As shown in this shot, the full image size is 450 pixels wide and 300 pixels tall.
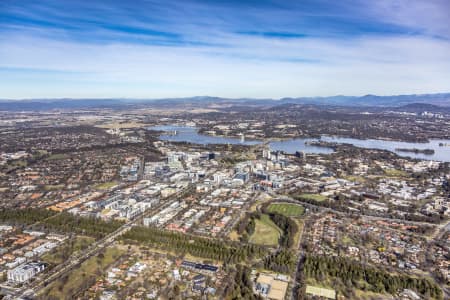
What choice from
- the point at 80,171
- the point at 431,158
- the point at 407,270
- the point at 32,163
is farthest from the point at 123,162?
the point at 431,158

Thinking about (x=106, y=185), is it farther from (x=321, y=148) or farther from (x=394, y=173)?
(x=321, y=148)

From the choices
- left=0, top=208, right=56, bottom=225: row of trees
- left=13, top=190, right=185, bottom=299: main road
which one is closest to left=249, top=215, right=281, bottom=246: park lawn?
left=13, top=190, right=185, bottom=299: main road

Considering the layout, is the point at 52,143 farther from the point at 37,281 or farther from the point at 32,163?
the point at 37,281

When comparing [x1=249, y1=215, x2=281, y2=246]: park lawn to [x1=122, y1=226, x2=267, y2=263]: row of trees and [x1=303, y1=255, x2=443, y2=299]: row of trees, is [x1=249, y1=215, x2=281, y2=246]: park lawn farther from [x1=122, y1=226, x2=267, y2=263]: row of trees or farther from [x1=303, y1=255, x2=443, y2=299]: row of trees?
[x1=303, y1=255, x2=443, y2=299]: row of trees

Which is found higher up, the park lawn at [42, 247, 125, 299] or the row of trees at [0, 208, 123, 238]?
the row of trees at [0, 208, 123, 238]

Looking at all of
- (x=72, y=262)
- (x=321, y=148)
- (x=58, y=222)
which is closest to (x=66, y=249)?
(x=72, y=262)

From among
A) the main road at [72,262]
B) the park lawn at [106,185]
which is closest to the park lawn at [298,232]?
the main road at [72,262]
